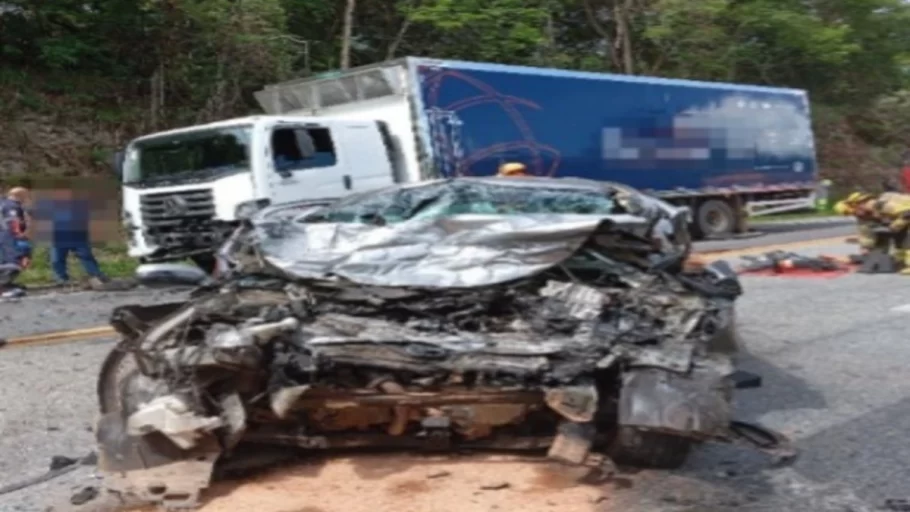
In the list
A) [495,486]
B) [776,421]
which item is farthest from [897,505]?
[495,486]

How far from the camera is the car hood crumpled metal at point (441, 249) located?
16.8ft

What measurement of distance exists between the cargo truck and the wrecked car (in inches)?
141

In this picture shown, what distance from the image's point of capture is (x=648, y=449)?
17.0ft

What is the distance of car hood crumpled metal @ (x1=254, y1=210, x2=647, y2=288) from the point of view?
5.13m

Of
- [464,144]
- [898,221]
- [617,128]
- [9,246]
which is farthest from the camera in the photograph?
[617,128]

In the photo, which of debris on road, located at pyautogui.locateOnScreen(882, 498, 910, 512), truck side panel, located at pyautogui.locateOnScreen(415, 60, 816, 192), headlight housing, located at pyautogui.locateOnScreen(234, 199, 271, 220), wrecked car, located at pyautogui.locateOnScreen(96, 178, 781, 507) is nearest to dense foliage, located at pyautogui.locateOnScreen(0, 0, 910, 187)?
truck side panel, located at pyautogui.locateOnScreen(415, 60, 816, 192)

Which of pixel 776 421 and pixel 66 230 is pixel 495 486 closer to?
pixel 776 421

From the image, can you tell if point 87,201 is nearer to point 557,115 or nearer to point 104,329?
point 104,329

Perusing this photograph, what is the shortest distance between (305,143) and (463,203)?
26.8 feet

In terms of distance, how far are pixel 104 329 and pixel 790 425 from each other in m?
6.21

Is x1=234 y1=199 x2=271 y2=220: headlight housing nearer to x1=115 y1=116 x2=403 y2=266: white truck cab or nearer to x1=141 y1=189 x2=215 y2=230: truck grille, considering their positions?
x1=115 y1=116 x2=403 y2=266: white truck cab

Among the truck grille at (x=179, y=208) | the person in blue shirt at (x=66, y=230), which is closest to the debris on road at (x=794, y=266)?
the truck grille at (x=179, y=208)

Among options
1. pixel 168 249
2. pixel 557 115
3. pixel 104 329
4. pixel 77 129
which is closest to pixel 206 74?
pixel 77 129

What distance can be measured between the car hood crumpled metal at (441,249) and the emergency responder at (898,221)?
356 inches
